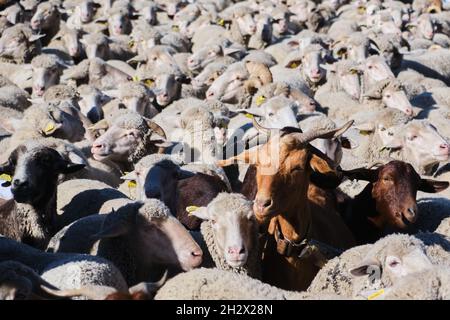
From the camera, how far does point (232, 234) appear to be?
4664 mm

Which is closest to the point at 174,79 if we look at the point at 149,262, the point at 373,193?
the point at 373,193

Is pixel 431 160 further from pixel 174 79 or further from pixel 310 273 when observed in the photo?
pixel 174 79

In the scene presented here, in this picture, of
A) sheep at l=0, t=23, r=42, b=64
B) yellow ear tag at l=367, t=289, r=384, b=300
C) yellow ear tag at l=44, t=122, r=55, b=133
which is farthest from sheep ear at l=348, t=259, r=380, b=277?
sheep at l=0, t=23, r=42, b=64

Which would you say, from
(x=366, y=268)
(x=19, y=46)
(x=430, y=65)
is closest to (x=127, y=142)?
(x=366, y=268)

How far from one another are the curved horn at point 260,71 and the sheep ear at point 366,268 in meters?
5.59

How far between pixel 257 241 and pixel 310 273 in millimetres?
397

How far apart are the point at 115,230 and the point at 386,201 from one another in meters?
1.86

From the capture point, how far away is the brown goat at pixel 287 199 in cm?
473

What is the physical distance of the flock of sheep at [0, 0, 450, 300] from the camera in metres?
4.34

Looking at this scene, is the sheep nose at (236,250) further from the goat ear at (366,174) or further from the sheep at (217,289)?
the goat ear at (366,174)

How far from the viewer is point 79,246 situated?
521 cm

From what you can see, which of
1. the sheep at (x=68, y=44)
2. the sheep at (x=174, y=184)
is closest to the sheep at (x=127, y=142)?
the sheep at (x=174, y=184)

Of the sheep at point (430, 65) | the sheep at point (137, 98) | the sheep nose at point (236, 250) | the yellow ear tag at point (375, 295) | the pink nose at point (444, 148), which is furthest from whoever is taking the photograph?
the sheep at point (430, 65)

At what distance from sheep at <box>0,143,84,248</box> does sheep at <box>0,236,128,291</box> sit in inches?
28.8
